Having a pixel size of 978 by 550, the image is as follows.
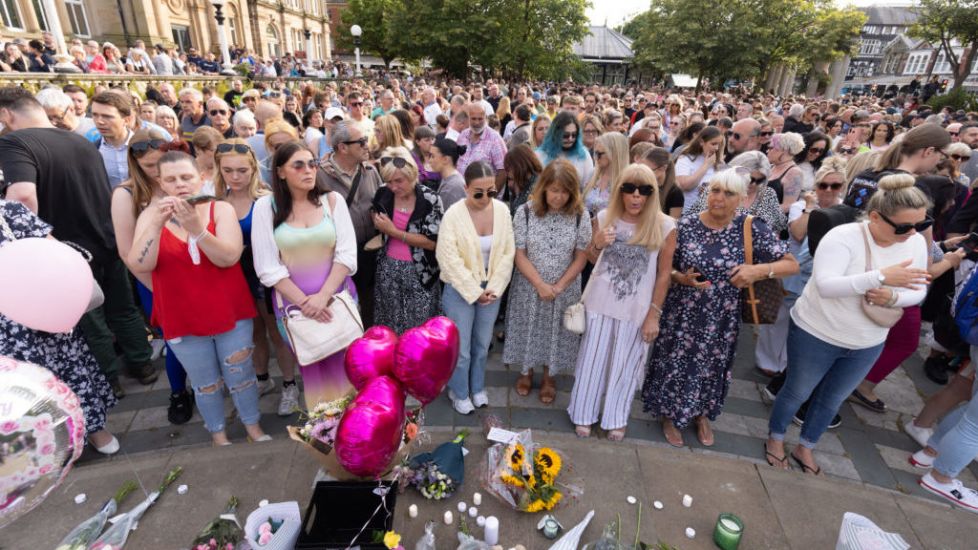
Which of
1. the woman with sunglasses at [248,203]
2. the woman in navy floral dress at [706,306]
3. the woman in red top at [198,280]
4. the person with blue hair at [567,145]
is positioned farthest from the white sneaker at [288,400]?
the person with blue hair at [567,145]

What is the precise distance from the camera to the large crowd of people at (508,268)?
8.81ft

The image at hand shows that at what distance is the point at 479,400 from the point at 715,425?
1949 millimetres

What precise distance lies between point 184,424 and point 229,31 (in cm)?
3364

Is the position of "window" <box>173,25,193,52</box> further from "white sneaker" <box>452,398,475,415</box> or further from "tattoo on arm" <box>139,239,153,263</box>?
"white sneaker" <box>452,398,475,415</box>

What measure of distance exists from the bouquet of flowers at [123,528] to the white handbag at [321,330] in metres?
1.03

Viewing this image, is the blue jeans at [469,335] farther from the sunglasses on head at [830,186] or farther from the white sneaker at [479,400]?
the sunglasses on head at [830,186]

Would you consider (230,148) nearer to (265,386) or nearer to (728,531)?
(265,386)

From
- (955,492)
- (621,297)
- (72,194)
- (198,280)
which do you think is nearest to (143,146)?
(198,280)

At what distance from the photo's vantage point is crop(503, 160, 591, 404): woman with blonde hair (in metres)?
Answer: 3.21

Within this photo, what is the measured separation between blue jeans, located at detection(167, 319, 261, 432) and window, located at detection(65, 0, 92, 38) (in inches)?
1031

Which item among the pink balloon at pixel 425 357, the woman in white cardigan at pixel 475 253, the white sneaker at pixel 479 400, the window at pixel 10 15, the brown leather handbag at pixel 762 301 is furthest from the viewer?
the window at pixel 10 15

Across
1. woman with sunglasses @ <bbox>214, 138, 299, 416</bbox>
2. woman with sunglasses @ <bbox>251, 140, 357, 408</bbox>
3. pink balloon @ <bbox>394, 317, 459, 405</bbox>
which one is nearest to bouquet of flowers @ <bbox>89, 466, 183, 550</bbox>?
woman with sunglasses @ <bbox>214, 138, 299, 416</bbox>

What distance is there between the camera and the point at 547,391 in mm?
3887

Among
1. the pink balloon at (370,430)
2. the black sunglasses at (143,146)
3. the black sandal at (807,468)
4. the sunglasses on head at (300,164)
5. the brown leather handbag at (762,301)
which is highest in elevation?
the black sunglasses at (143,146)
